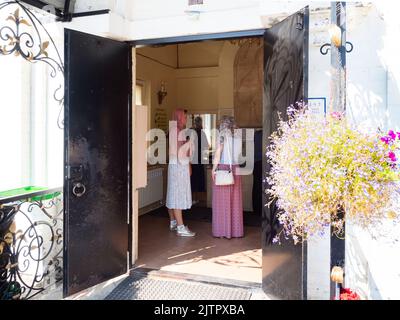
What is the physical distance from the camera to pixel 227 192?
5.14 m

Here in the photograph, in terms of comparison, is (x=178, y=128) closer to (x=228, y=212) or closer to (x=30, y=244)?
(x=228, y=212)

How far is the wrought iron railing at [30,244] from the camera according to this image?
10.00ft

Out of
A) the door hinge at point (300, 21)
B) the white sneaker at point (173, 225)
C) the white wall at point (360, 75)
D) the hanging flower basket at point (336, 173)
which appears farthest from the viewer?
the white sneaker at point (173, 225)

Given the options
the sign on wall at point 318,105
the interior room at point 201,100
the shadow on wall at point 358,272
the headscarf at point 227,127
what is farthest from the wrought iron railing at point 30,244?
the shadow on wall at point 358,272

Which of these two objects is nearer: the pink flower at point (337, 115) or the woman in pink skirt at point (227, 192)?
the pink flower at point (337, 115)

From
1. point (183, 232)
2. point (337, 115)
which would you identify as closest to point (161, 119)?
point (183, 232)

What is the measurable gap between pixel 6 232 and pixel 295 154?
257cm

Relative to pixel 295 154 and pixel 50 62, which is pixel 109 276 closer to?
pixel 50 62

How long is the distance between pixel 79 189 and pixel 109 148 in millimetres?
515

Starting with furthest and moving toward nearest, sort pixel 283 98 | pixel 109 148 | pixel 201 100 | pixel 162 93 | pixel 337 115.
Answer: pixel 201 100
pixel 162 93
pixel 109 148
pixel 283 98
pixel 337 115

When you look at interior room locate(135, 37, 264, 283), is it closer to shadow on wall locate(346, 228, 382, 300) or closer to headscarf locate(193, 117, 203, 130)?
headscarf locate(193, 117, 203, 130)

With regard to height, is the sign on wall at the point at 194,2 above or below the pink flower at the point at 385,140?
above

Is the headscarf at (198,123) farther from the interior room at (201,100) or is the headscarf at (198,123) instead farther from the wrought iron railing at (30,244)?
the wrought iron railing at (30,244)
